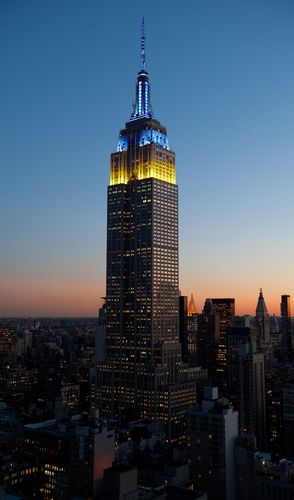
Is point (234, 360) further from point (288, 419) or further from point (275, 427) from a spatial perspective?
point (288, 419)

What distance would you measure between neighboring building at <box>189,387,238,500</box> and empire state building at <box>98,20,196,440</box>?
43923 mm

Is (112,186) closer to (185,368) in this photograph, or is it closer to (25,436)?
(185,368)

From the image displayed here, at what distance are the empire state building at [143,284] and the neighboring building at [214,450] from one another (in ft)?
144

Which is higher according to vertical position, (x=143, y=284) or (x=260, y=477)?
(x=143, y=284)

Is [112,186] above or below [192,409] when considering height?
above

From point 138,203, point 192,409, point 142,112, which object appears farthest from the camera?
point 142,112

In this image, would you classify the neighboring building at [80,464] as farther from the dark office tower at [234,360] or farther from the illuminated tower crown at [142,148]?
the illuminated tower crown at [142,148]

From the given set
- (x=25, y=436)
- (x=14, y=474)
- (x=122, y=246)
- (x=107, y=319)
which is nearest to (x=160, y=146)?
(x=122, y=246)

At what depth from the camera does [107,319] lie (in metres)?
124

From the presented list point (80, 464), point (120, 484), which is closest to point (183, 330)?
point (80, 464)

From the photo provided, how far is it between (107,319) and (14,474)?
5900cm

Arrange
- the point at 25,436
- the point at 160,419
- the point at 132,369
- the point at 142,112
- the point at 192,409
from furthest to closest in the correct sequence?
the point at 142,112
the point at 132,369
the point at 160,419
the point at 25,436
the point at 192,409

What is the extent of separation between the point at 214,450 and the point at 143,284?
6089cm

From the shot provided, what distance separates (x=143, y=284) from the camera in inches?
4697
